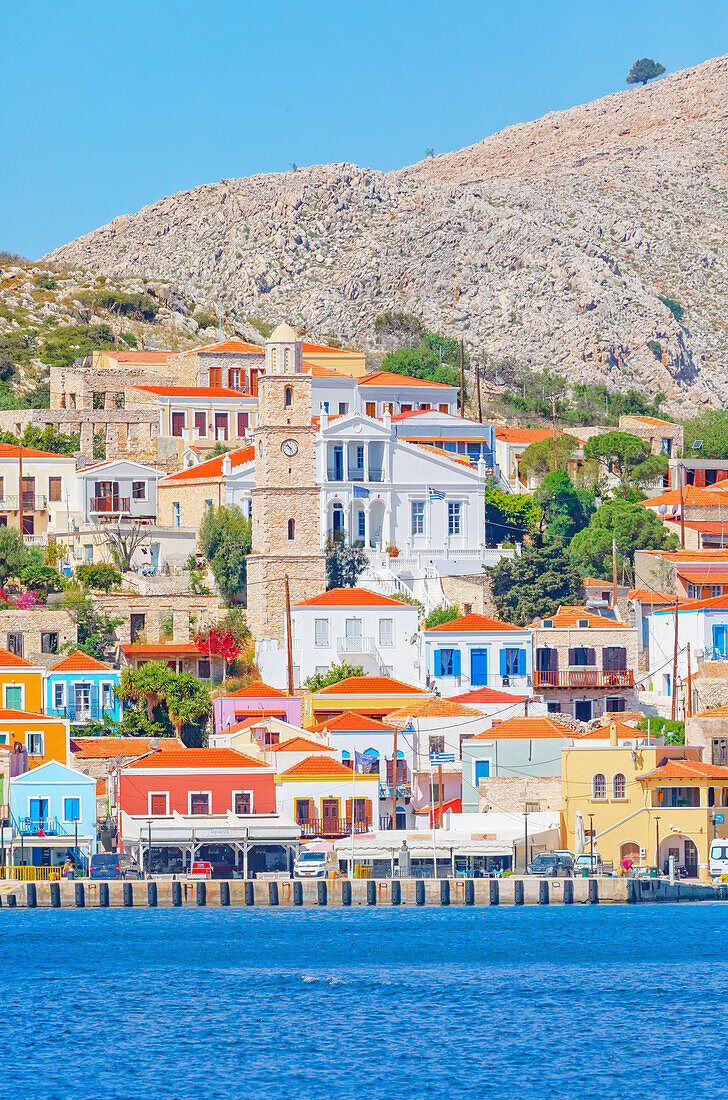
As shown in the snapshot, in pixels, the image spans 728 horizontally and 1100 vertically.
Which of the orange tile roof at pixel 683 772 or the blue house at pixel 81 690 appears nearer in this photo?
the orange tile roof at pixel 683 772

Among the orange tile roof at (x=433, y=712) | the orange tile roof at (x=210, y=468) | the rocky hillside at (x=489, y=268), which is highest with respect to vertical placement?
the rocky hillside at (x=489, y=268)

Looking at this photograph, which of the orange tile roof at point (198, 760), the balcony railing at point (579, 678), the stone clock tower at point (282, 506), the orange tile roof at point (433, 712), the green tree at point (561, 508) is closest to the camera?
the orange tile roof at point (198, 760)

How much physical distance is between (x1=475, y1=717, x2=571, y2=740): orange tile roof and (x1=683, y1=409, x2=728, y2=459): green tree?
4230 centimetres

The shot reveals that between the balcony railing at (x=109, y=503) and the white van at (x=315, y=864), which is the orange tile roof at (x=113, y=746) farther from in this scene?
the balcony railing at (x=109, y=503)

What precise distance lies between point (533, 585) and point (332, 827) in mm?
18563

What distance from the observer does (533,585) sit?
89.5m

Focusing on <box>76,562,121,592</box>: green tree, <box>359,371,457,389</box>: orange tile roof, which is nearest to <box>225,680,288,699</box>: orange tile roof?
<box>76,562,121,592</box>: green tree

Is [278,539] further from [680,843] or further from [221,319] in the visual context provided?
[221,319]

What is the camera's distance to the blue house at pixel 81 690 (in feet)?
265

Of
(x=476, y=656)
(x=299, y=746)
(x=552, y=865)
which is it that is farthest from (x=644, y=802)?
(x=476, y=656)

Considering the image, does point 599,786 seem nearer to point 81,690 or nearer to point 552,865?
point 552,865

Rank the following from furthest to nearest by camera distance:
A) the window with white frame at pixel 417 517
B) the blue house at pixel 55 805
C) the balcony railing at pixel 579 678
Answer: the window with white frame at pixel 417 517 < the balcony railing at pixel 579 678 < the blue house at pixel 55 805

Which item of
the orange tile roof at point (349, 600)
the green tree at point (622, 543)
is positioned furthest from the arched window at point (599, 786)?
the green tree at point (622, 543)

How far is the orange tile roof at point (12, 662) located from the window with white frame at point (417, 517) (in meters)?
Answer: 19.2
